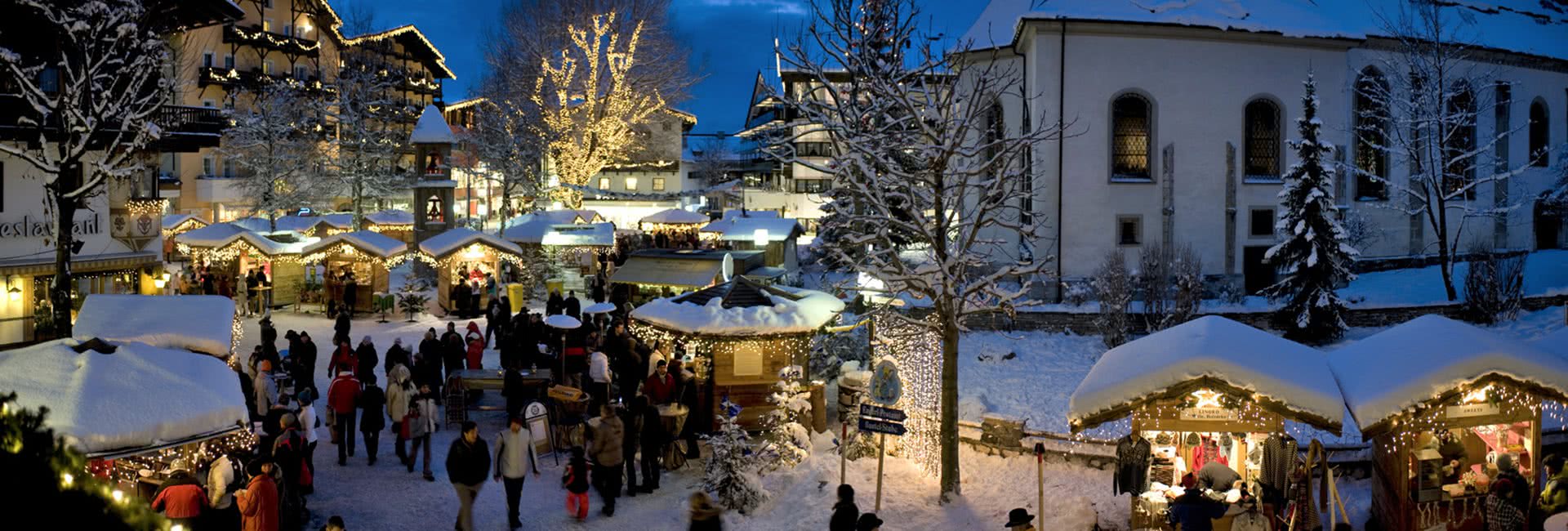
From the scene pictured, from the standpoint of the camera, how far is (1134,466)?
9.89 m

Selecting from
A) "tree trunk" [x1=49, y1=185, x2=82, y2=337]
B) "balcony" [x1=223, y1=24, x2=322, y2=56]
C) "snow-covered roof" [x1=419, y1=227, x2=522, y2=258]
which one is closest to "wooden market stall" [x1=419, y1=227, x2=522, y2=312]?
"snow-covered roof" [x1=419, y1=227, x2=522, y2=258]

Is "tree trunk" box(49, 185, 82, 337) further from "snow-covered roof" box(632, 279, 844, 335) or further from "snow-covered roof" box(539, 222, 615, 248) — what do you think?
"snow-covered roof" box(539, 222, 615, 248)

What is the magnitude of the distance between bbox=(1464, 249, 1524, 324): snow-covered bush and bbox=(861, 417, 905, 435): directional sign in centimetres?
1661

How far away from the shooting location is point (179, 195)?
A: 1902 inches

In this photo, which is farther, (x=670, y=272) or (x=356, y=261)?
(x=356, y=261)

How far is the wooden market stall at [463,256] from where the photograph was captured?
2628 cm

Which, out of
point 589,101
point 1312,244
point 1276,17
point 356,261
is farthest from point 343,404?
point 589,101

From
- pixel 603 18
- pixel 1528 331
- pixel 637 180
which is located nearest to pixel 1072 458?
pixel 1528 331

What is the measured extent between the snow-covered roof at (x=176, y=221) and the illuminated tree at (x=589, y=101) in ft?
39.7

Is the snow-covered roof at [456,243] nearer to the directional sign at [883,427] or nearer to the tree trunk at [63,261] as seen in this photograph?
the tree trunk at [63,261]

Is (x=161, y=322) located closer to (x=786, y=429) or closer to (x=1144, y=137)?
(x=786, y=429)

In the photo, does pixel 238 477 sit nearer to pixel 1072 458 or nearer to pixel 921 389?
pixel 921 389

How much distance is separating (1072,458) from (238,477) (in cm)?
833

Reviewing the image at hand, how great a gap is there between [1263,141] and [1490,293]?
21.9 feet
